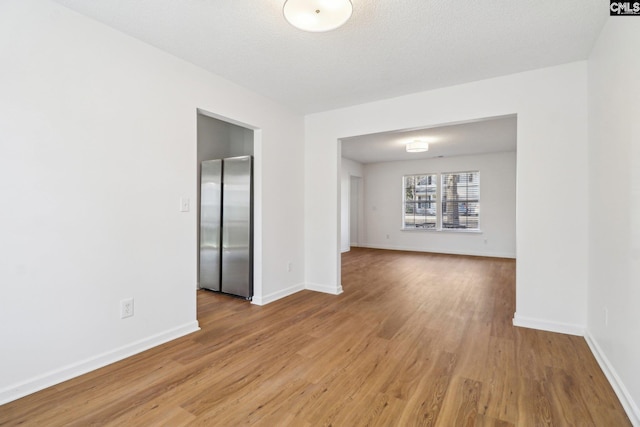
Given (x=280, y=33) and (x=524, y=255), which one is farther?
(x=524, y=255)

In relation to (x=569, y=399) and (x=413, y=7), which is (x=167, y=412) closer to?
(x=569, y=399)

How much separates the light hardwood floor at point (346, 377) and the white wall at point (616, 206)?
0.78ft

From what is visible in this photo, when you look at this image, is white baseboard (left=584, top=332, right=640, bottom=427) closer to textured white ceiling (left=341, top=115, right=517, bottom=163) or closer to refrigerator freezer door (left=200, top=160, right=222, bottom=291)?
textured white ceiling (left=341, top=115, right=517, bottom=163)

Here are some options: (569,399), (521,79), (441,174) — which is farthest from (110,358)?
(441,174)

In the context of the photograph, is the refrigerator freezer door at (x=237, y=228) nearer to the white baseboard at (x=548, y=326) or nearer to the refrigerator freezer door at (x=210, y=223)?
the refrigerator freezer door at (x=210, y=223)

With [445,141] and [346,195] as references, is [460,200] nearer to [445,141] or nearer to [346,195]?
[445,141]

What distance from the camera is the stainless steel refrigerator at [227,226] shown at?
3723 mm

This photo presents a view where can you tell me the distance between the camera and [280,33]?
2.30 metres

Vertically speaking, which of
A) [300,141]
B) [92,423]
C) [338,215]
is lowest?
[92,423]

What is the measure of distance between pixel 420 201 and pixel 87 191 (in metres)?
7.61

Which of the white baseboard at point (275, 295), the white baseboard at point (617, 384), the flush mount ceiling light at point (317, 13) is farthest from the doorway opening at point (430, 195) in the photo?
the white baseboard at point (617, 384)

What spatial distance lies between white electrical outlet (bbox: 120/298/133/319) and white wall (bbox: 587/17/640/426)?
3260 mm

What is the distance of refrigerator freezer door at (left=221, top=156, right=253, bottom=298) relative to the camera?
371 centimetres

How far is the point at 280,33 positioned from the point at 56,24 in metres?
1.48
